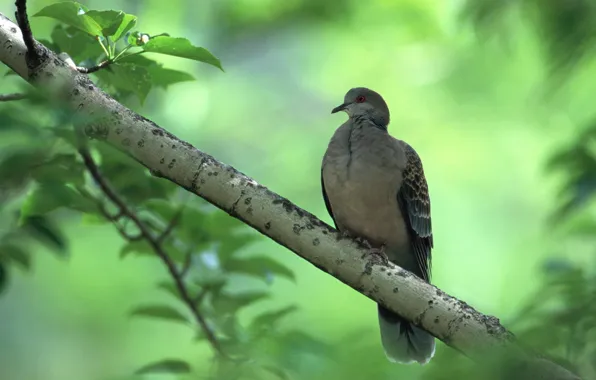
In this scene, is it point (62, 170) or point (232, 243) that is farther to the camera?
point (232, 243)

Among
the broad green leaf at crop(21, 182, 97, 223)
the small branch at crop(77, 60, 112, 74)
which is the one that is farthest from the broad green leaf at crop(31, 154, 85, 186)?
the small branch at crop(77, 60, 112, 74)

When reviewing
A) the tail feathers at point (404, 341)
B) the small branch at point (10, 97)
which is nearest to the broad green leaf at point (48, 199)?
the small branch at point (10, 97)

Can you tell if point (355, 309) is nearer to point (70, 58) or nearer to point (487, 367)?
point (70, 58)

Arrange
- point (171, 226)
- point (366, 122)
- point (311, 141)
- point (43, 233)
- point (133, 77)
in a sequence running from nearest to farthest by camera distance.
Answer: point (133, 77)
point (43, 233)
point (171, 226)
point (366, 122)
point (311, 141)

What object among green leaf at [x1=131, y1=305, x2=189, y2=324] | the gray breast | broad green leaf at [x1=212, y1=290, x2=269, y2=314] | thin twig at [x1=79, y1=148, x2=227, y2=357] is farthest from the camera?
the gray breast

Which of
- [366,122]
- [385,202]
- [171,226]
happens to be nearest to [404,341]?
[385,202]

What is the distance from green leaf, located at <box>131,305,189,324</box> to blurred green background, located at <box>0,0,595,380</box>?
12.4ft

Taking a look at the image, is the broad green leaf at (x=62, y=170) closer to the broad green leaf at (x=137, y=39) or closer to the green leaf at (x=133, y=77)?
the green leaf at (x=133, y=77)

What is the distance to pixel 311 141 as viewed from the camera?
9195mm

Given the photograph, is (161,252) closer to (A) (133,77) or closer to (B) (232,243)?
(B) (232,243)

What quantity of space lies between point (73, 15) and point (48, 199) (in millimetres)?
591

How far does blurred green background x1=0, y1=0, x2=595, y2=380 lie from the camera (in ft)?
25.4

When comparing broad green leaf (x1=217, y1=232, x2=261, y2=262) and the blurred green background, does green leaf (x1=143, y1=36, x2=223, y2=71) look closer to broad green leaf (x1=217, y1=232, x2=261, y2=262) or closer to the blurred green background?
broad green leaf (x1=217, y1=232, x2=261, y2=262)

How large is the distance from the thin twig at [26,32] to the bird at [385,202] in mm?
1672
